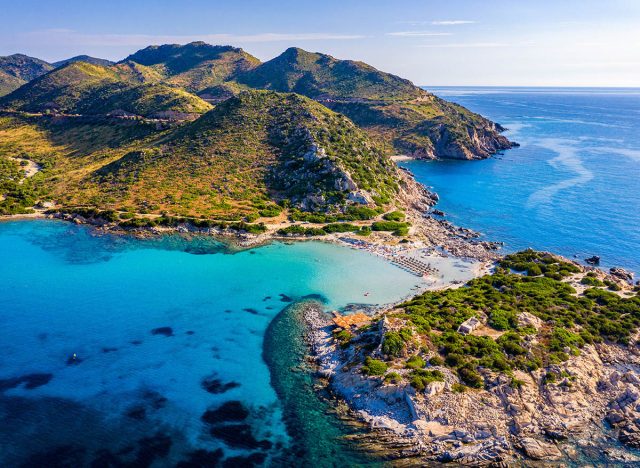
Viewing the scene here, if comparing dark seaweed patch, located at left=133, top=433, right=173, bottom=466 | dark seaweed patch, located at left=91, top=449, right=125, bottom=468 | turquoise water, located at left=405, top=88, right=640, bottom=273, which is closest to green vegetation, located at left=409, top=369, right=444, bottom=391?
dark seaweed patch, located at left=133, top=433, right=173, bottom=466

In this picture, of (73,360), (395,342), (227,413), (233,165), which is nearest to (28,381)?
(73,360)

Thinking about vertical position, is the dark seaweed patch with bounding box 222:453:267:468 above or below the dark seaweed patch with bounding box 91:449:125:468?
below

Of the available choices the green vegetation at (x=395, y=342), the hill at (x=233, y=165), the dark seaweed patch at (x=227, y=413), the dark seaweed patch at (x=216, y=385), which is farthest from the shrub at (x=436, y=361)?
the hill at (x=233, y=165)

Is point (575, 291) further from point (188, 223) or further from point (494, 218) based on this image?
point (188, 223)

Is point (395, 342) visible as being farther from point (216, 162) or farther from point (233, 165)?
point (216, 162)

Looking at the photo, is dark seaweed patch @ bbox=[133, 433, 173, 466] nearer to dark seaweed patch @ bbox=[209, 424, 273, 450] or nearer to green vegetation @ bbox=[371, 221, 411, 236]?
dark seaweed patch @ bbox=[209, 424, 273, 450]

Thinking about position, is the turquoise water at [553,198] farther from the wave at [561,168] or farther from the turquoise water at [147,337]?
the turquoise water at [147,337]
